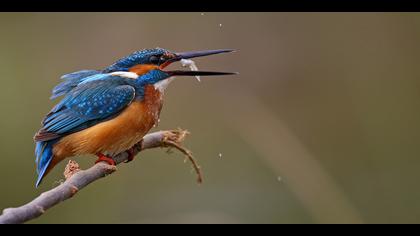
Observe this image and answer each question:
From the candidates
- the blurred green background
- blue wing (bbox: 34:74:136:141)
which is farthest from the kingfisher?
the blurred green background

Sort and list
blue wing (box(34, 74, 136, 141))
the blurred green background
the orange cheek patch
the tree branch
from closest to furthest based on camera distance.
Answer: the tree branch < blue wing (box(34, 74, 136, 141)) < the orange cheek patch < the blurred green background

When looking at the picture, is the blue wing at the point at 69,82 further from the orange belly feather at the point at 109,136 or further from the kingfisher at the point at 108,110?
the orange belly feather at the point at 109,136

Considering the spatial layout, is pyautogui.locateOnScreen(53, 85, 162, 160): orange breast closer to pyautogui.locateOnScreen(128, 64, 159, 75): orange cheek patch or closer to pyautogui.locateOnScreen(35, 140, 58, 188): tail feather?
pyautogui.locateOnScreen(35, 140, 58, 188): tail feather

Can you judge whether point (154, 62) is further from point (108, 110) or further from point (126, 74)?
point (108, 110)

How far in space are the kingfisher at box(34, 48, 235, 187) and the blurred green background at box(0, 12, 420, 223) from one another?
3.27 ft

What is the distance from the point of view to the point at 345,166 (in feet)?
15.4

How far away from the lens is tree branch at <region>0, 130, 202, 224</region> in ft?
6.37

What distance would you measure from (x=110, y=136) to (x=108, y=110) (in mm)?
139

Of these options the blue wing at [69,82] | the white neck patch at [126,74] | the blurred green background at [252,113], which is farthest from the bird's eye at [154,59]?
the blurred green background at [252,113]

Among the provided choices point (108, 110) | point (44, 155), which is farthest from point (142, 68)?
point (44, 155)

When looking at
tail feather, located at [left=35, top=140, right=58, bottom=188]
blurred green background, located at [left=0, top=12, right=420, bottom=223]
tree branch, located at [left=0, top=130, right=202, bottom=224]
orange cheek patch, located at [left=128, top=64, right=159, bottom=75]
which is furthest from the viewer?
blurred green background, located at [left=0, top=12, right=420, bottom=223]
